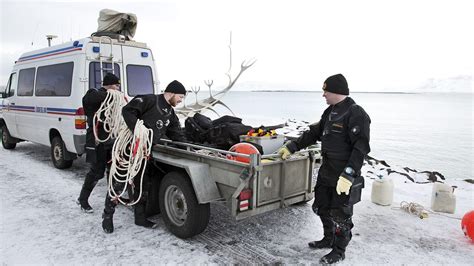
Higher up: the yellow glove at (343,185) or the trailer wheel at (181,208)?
the yellow glove at (343,185)

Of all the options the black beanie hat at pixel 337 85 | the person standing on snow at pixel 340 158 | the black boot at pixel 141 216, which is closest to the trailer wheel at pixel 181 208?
the black boot at pixel 141 216

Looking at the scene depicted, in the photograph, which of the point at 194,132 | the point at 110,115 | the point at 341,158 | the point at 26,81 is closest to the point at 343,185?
the point at 341,158

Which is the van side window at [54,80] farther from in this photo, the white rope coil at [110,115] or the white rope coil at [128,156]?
the white rope coil at [128,156]

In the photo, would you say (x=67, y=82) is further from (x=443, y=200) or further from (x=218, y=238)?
(x=443, y=200)

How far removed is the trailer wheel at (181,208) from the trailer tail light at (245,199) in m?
0.57

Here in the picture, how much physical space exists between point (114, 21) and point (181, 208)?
191 inches

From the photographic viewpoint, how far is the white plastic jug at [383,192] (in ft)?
17.5

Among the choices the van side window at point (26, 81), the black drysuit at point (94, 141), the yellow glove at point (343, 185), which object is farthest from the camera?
the van side window at point (26, 81)

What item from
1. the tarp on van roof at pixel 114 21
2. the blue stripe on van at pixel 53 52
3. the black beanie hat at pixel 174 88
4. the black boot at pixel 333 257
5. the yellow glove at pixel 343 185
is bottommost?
the black boot at pixel 333 257

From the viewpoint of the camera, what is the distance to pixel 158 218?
4629 mm

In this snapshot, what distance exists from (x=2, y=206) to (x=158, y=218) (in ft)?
7.69

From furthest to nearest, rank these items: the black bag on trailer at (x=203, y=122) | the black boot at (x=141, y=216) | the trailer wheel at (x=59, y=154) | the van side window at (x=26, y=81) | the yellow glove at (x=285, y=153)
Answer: the van side window at (x=26, y=81) → the trailer wheel at (x=59, y=154) → the black bag on trailer at (x=203, y=122) → the black boot at (x=141, y=216) → the yellow glove at (x=285, y=153)

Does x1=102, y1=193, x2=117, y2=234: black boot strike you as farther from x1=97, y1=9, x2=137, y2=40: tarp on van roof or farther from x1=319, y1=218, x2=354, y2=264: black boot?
x1=97, y1=9, x2=137, y2=40: tarp on van roof

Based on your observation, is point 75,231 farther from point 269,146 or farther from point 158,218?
point 269,146
